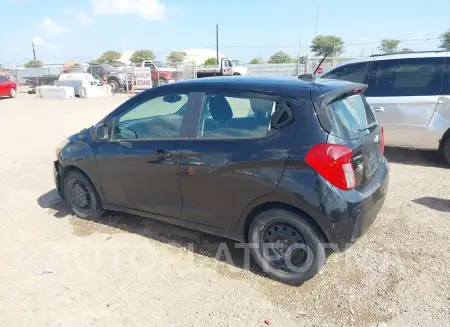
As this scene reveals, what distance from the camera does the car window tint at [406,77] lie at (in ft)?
19.0

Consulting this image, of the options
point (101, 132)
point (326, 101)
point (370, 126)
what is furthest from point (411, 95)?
point (101, 132)

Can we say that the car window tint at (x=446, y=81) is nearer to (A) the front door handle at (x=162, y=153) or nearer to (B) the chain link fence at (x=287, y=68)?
(A) the front door handle at (x=162, y=153)

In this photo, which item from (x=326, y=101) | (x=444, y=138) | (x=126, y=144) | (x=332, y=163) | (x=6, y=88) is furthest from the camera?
(x=6, y=88)

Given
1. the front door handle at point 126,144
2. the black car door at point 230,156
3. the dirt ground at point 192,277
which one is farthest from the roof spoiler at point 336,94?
the front door handle at point 126,144

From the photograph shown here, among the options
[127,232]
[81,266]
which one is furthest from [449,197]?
[81,266]

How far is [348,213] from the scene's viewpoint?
2707mm

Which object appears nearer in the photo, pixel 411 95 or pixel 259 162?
pixel 259 162

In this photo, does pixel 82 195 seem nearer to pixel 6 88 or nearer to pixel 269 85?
pixel 269 85

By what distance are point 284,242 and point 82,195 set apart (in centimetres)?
260

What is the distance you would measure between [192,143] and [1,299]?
2049 millimetres

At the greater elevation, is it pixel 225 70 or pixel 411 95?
pixel 225 70

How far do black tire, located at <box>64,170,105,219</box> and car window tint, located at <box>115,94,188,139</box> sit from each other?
81cm

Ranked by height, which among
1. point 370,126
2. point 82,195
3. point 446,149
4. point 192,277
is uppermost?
point 370,126

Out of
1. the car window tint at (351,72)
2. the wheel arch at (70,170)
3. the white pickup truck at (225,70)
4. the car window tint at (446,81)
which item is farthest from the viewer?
the white pickup truck at (225,70)
